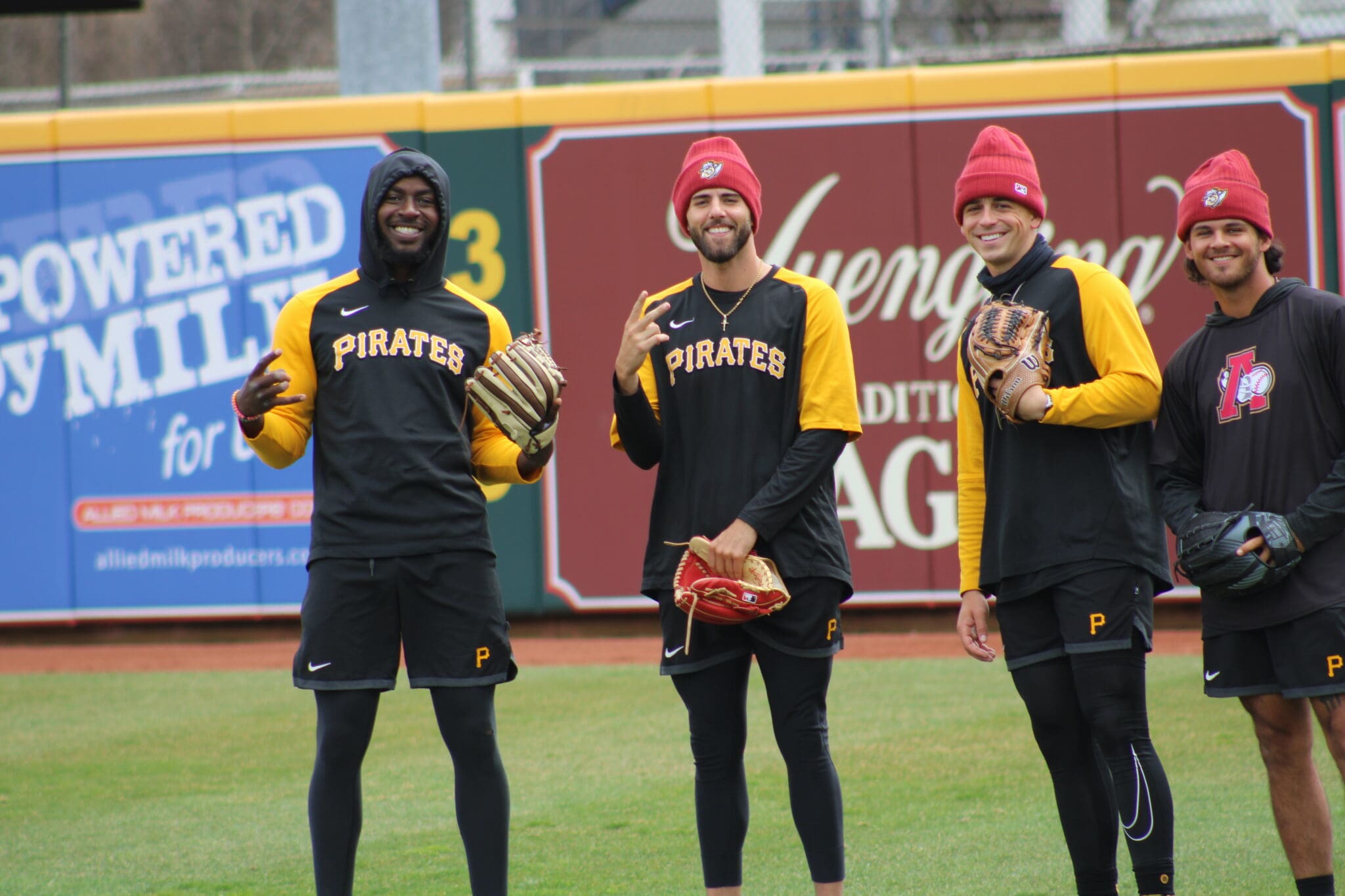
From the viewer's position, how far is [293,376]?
160 inches

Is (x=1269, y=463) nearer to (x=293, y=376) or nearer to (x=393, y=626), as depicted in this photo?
(x=393, y=626)

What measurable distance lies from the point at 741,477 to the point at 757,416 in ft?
0.57

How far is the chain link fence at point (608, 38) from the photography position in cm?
1311

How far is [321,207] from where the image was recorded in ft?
33.2

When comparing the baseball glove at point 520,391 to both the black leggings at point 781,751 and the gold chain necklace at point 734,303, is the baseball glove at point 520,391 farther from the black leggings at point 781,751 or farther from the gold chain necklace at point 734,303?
the black leggings at point 781,751

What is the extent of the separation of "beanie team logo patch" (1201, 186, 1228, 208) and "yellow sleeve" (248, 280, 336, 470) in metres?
2.37

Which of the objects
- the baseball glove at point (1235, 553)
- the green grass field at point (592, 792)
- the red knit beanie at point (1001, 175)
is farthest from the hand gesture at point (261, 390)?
the baseball glove at point (1235, 553)

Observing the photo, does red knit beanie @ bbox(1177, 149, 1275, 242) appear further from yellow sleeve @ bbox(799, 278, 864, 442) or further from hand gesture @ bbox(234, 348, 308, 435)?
hand gesture @ bbox(234, 348, 308, 435)

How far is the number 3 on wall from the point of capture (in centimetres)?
1006

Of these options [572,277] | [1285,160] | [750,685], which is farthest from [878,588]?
[1285,160]

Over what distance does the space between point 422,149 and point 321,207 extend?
82 centimetres

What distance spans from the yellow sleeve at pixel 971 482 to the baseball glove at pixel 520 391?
3.71 feet

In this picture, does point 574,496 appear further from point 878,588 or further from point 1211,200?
point 1211,200

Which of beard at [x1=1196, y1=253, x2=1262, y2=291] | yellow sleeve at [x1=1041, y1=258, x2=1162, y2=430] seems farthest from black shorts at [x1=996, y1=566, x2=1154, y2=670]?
beard at [x1=1196, y1=253, x2=1262, y2=291]
